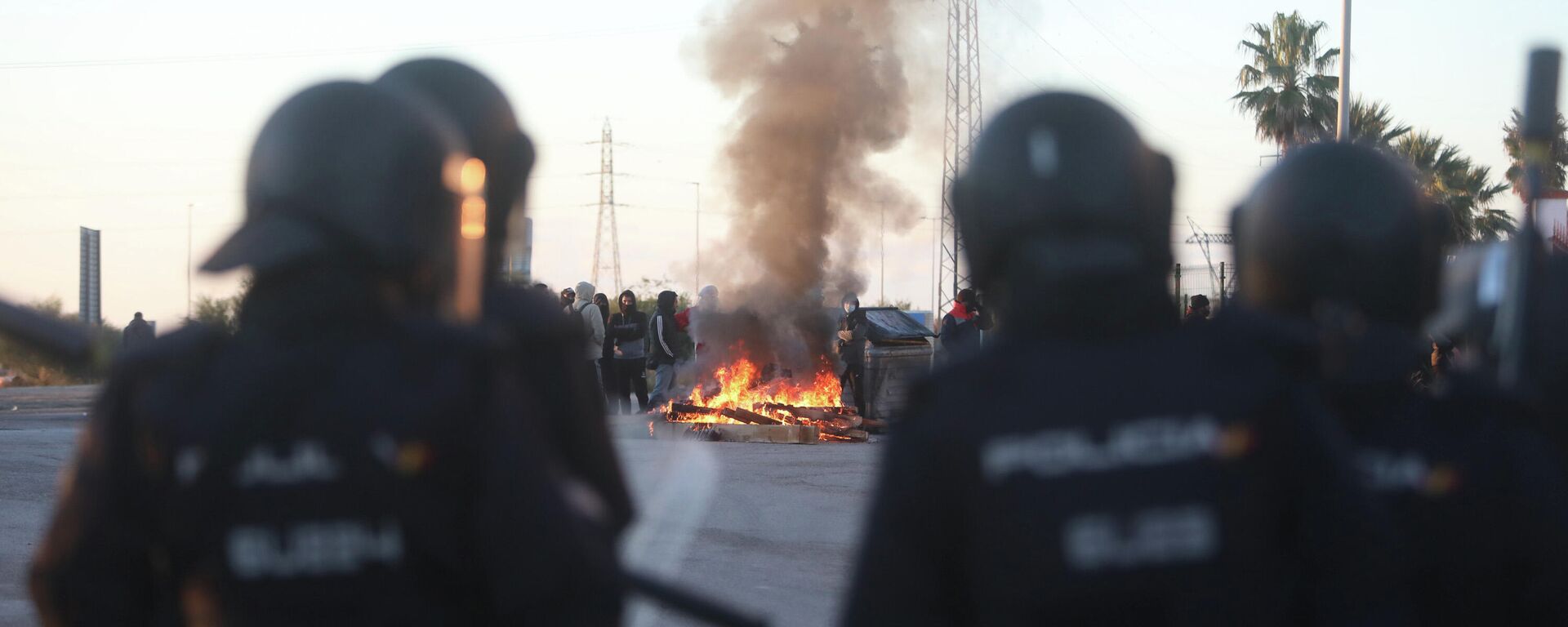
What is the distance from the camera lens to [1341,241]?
2.33 meters

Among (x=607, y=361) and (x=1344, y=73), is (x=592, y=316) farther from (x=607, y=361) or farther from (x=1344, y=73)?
(x=1344, y=73)

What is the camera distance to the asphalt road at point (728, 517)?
2.52 m

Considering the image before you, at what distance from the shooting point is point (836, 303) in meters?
22.0

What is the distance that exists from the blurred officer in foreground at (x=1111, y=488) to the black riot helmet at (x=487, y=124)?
0.99 m

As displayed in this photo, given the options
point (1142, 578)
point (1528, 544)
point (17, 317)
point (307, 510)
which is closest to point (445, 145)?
point (307, 510)

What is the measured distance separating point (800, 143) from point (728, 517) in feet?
46.3

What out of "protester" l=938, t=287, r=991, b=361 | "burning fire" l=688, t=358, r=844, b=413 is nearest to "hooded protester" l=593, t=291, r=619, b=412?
"burning fire" l=688, t=358, r=844, b=413

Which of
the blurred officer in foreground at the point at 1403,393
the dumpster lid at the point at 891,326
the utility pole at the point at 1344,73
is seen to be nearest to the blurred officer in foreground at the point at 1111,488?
the blurred officer in foreground at the point at 1403,393

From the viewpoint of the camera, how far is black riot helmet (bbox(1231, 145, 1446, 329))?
232 cm

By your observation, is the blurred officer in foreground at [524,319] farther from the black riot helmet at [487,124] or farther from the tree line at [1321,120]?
the tree line at [1321,120]

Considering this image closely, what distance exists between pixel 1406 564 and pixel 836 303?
2008 centimetres

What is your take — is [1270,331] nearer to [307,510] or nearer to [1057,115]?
[1057,115]

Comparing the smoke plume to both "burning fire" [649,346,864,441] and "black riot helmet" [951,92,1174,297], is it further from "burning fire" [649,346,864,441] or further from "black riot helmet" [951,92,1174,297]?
"black riot helmet" [951,92,1174,297]

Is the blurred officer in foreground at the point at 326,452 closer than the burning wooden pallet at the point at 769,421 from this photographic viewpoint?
Yes
